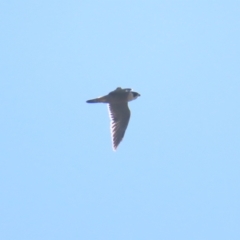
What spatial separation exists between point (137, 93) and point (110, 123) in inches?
53.5

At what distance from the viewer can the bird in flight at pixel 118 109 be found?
23.8 metres

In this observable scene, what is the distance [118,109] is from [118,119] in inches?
11.3

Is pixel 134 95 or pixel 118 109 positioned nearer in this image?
pixel 118 109

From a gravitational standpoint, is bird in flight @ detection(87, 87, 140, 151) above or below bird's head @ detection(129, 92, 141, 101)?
below

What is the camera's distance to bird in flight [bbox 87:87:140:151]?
78.2ft

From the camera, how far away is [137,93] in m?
24.8

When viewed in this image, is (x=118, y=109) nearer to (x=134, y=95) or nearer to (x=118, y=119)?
(x=118, y=119)

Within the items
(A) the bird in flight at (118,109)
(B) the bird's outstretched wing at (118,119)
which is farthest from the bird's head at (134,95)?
(B) the bird's outstretched wing at (118,119)

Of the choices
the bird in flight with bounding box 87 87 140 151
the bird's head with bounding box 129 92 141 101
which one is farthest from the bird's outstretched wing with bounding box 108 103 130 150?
the bird's head with bounding box 129 92 141 101

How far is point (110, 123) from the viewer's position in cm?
2397

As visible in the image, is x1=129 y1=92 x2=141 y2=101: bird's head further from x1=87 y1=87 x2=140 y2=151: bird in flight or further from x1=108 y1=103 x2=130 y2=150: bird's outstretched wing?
x1=108 y1=103 x2=130 y2=150: bird's outstretched wing

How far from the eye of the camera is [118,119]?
24047 millimetres

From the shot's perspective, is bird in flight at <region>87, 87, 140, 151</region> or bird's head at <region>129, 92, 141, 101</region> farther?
bird's head at <region>129, 92, 141, 101</region>

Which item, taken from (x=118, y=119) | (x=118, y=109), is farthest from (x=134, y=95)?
(x=118, y=119)
